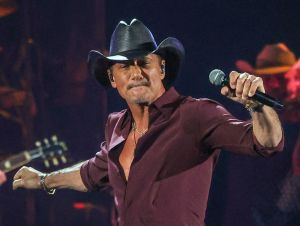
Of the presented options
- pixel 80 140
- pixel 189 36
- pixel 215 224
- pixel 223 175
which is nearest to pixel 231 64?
pixel 189 36

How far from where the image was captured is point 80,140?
4.45 meters

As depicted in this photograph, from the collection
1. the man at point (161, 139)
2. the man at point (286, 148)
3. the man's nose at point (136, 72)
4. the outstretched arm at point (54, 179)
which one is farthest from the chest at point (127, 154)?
the man at point (286, 148)

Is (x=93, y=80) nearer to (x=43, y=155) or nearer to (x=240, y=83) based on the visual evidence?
(x=43, y=155)

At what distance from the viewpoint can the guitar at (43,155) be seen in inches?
166

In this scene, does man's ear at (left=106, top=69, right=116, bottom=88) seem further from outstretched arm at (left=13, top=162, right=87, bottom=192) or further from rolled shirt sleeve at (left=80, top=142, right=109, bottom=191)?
outstretched arm at (left=13, top=162, right=87, bottom=192)

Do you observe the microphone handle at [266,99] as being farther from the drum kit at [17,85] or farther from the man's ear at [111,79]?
the drum kit at [17,85]

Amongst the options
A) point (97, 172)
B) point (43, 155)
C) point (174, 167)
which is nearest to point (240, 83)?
point (174, 167)

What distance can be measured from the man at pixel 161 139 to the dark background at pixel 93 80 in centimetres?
127

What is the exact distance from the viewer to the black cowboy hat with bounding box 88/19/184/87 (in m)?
2.50

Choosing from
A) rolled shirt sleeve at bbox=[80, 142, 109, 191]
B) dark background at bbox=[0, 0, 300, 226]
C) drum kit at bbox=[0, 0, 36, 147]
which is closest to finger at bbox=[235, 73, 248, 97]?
rolled shirt sleeve at bbox=[80, 142, 109, 191]

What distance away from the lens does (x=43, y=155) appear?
4324mm

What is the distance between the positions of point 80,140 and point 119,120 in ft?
5.80

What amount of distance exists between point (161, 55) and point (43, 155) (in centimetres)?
208

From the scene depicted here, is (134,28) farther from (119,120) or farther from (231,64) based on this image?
(231,64)
